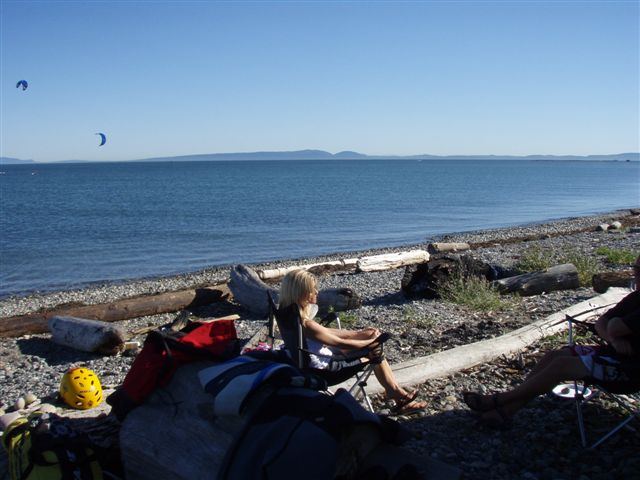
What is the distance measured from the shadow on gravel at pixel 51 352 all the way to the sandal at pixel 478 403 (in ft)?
16.9

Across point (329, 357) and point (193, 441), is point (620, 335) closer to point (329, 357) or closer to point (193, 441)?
point (329, 357)

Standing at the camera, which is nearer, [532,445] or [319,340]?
[532,445]

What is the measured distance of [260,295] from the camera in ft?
33.9

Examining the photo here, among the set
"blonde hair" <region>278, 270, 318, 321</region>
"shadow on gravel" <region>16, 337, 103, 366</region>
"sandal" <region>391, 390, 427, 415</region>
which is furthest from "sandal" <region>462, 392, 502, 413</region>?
"shadow on gravel" <region>16, 337, 103, 366</region>

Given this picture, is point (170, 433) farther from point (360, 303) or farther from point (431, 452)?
point (360, 303)

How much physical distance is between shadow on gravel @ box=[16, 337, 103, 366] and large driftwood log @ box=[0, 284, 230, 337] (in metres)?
0.34

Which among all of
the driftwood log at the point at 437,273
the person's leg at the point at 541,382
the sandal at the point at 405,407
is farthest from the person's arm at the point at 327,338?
the driftwood log at the point at 437,273

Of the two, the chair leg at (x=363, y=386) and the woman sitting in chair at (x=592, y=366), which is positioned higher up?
the woman sitting in chair at (x=592, y=366)

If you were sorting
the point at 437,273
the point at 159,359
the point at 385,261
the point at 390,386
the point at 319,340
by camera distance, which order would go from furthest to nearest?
the point at 385,261 < the point at 437,273 < the point at 390,386 < the point at 319,340 < the point at 159,359

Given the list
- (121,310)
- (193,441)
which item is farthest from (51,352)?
(193,441)

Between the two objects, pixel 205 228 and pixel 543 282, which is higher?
pixel 543 282

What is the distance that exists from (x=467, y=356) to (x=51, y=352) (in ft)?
18.7

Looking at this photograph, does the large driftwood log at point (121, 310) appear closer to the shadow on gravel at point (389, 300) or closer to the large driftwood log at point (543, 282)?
the shadow on gravel at point (389, 300)

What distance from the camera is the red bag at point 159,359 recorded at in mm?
3805
